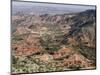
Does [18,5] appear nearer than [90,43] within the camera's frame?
Yes

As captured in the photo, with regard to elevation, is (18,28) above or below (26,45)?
above

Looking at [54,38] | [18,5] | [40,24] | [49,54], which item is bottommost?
[49,54]

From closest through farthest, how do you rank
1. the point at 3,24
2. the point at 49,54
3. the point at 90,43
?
the point at 3,24
the point at 49,54
the point at 90,43

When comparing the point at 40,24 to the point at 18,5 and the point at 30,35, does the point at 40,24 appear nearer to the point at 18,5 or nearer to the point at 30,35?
the point at 30,35

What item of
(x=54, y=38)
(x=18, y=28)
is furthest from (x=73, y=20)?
(x=18, y=28)

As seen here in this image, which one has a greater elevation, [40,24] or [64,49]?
[40,24]

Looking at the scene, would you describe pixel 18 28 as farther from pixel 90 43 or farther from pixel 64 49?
pixel 90 43

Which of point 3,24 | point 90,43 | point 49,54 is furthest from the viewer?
point 90,43

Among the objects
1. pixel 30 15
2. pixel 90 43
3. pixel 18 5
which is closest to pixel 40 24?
pixel 30 15

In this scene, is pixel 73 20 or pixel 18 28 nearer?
pixel 18 28
